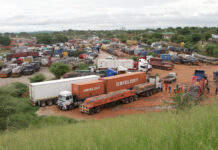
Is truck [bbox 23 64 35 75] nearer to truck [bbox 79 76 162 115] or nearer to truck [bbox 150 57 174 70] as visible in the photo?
truck [bbox 79 76 162 115]

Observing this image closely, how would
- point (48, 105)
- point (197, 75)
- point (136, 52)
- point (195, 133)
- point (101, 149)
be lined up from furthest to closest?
point (136, 52) → point (197, 75) → point (48, 105) → point (195, 133) → point (101, 149)

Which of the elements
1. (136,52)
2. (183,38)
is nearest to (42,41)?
(136,52)

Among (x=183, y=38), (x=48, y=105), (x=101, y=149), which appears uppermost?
(x=183, y=38)

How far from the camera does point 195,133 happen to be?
11.6ft

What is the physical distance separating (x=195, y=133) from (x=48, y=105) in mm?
16610

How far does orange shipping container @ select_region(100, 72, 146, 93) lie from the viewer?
19.3 m

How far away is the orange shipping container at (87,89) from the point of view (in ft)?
57.5

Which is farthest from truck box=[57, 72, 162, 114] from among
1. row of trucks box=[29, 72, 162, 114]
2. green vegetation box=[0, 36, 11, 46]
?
green vegetation box=[0, 36, 11, 46]

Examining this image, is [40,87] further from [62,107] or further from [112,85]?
[112,85]

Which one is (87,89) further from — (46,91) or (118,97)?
(46,91)

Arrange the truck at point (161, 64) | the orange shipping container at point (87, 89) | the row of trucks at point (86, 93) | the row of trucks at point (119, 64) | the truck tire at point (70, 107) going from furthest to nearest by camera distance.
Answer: the truck at point (161, 64)
the row of trucks at point (119, 64)
the orange shipping container at point (87, 89)
the truck tire at point (70, 107)
the row of trucks at point (86, 93)

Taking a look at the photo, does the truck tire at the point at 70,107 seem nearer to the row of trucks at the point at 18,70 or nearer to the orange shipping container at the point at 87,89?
the orange shipping container at the point at 87,89

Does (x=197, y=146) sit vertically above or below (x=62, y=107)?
above

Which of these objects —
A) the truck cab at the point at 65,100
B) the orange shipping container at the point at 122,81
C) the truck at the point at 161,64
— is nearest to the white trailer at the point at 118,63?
the truck at the point at 161,64
